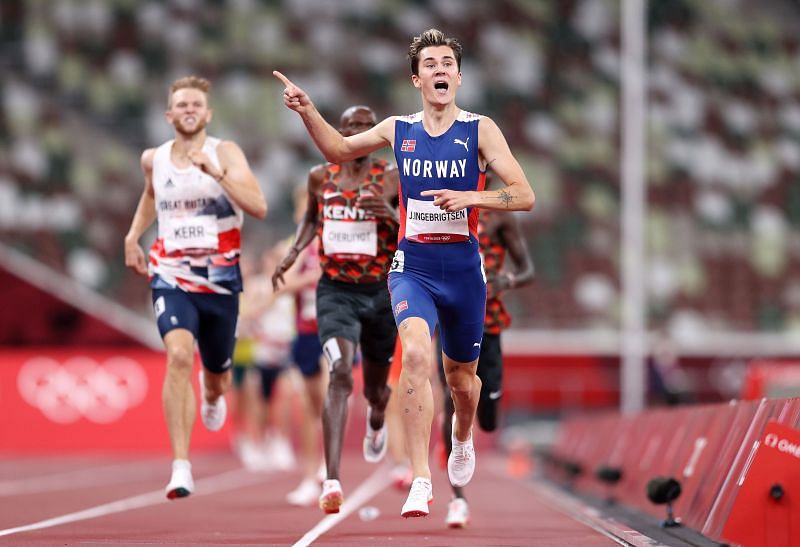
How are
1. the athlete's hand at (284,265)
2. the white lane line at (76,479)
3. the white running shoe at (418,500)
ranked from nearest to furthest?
the white running shoe at (418,500) < the athlete's hand at (284,265) < the white lane line at (76,479)

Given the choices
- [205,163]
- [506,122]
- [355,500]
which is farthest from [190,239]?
[506,122]

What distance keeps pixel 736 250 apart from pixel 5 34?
1560 cm

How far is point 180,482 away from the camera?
25.4 feet

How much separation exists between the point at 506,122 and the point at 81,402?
1077 centimetres

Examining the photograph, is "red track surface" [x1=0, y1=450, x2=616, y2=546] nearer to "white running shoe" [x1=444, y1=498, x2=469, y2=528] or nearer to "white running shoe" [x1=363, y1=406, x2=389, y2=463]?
"white running shoe" [x1=444, y1=498, x2=469, y2=528]

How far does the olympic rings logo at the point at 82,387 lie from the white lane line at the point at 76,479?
3.92 meters

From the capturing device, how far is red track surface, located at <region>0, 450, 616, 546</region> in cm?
757

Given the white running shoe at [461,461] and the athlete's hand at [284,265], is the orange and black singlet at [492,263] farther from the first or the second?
the white running shoe at [461,461]

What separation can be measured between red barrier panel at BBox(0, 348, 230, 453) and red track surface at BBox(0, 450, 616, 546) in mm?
5338

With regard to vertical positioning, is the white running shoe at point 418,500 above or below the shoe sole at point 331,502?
above

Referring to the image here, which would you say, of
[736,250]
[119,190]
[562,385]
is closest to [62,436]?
[119,190]

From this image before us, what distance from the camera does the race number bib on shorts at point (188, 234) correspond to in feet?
27.0

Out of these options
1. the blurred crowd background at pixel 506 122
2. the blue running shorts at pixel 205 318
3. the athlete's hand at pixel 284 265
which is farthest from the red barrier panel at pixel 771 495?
the blurred crowd background at pixel 506 122

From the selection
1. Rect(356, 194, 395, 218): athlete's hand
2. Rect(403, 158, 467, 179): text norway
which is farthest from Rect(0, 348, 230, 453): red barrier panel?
Rect(403, 158, 467, 179): text norway
